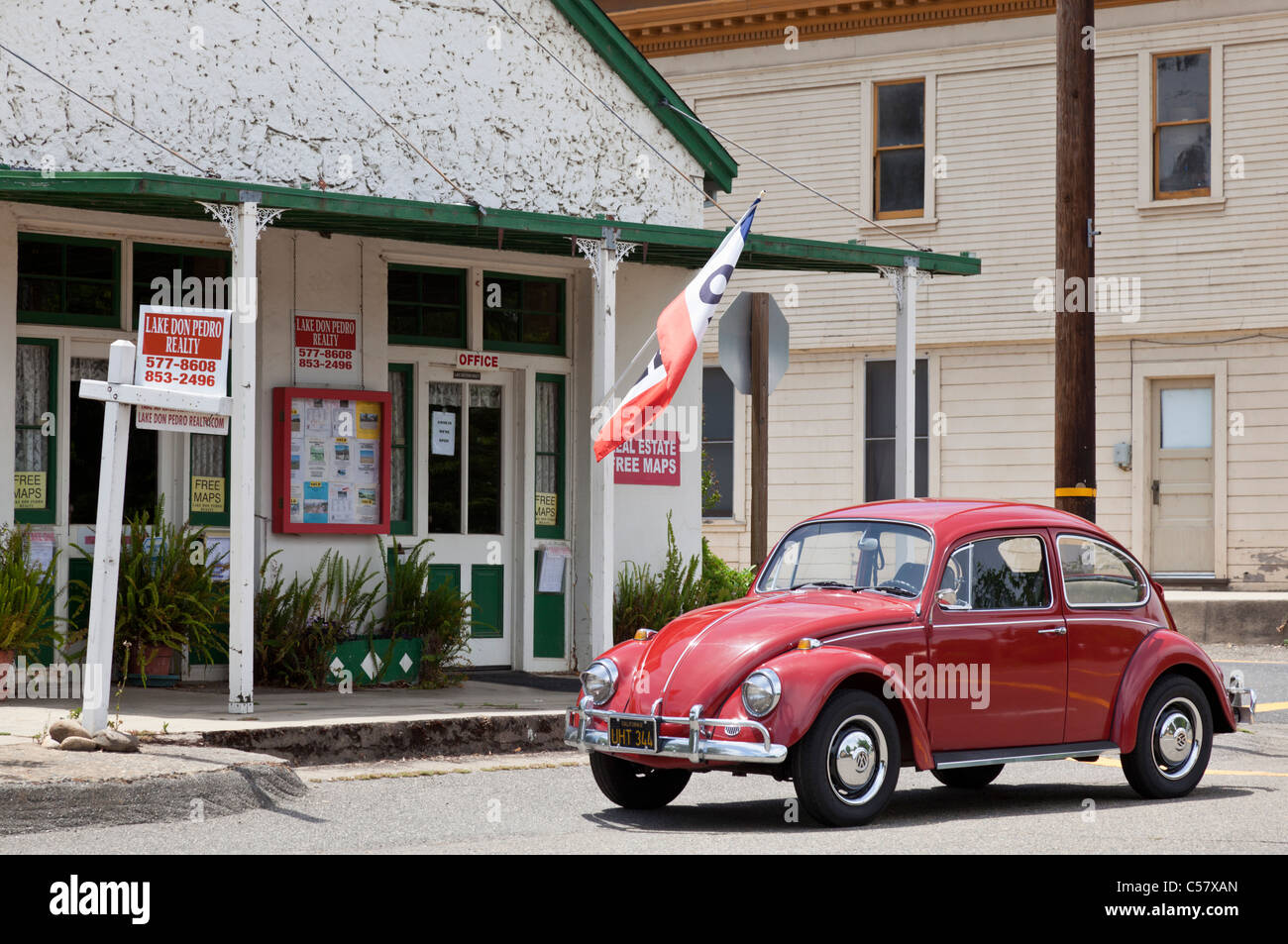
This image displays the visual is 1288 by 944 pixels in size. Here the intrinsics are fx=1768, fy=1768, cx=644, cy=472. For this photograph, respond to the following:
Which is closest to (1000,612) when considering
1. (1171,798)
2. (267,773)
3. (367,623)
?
(1171,798)

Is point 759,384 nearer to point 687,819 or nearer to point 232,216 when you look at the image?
point 232,216

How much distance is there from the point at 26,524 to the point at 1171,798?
784 cm

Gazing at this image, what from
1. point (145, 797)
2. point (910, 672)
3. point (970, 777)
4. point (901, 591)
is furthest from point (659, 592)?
point (145, 797)

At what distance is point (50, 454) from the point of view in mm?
12719

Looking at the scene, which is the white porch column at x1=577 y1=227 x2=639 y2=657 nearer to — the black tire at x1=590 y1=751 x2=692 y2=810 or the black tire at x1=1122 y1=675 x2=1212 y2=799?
the black tire at x1=590 y1=751 x2=692 y2=810

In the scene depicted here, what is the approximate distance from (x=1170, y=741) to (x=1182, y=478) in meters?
12.9

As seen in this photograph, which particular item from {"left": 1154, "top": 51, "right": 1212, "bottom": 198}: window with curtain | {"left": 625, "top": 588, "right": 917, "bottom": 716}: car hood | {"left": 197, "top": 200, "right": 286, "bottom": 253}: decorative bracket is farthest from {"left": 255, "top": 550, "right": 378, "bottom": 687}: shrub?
{"left": 1154, "top": 51, "right": 1212, "bottom": 198}: window with curtain

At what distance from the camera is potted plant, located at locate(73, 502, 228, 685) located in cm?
1244

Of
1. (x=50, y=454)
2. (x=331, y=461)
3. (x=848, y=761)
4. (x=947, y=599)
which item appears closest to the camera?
(x=848, y=761)

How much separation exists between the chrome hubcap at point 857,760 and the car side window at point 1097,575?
167 cm

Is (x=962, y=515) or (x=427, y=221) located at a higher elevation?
(x=427, y=221)

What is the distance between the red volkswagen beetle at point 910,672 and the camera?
8461 millimetres

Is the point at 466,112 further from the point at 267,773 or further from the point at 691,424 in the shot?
the point at 267,773

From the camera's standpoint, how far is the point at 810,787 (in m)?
8.34
